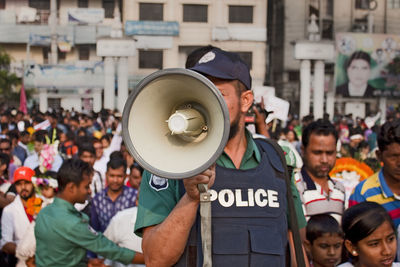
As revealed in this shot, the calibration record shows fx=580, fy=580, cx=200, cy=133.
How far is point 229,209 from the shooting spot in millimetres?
2119

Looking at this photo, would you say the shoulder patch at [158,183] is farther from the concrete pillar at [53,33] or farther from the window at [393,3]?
the window at [393,3]

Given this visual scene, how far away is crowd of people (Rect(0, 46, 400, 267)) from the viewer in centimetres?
210

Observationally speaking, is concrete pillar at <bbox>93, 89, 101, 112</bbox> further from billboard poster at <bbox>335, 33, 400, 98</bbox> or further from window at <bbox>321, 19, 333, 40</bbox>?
window at <bbox>321, 19, 333, 40</bbox>

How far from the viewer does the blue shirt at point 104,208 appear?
4574mm

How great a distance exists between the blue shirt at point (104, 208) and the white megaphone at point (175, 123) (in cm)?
275

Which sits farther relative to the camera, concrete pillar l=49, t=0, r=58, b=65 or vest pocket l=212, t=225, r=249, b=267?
concrete pillar l=49, t=0, r=58, b=65

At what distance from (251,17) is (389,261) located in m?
30.1

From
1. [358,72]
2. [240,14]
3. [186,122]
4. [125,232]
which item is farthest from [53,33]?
[186,122]

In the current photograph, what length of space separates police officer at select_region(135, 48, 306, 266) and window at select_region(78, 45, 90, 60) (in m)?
32.3

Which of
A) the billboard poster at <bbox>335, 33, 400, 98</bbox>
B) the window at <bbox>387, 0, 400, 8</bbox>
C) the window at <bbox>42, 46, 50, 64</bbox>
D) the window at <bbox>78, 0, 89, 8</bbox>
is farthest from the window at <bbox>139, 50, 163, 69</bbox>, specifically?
the window at <bbox>387, 0, 400, 8</bbox>

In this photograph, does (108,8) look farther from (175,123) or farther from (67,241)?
(175,123)

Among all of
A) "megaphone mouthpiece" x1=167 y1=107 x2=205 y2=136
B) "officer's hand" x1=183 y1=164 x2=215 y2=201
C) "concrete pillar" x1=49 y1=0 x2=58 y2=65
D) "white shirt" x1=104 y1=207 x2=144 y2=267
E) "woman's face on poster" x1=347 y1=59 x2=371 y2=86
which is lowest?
"white shirt" x1=104 y1=207 x2=144 y2=267

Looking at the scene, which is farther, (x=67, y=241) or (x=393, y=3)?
(x=393, y=3)

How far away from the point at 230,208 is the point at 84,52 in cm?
3277
